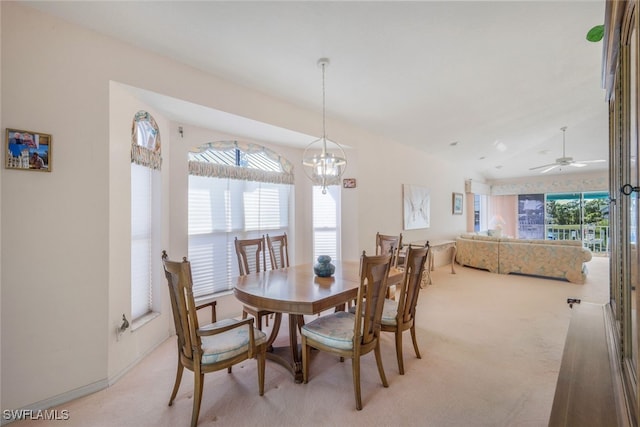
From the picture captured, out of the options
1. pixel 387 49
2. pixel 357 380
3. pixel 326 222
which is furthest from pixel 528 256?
pixel 357 380

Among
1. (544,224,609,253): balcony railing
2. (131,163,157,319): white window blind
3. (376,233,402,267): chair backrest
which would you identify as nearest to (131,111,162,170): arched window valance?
(131,163,157,319): white window blind

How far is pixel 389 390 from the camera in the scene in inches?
79.5

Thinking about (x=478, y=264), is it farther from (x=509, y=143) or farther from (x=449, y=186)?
(x=509, y=143)

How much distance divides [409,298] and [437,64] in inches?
88.4

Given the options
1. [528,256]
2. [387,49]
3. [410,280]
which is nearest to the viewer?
[410,280]

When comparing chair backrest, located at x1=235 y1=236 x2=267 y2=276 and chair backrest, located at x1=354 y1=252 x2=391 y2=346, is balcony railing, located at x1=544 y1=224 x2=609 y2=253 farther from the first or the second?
chair backrest, located at x1=235 y1=236 x2=267 y2=276

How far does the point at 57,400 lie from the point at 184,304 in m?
1.26

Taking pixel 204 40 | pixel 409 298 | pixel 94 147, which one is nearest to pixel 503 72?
pixel 409 298

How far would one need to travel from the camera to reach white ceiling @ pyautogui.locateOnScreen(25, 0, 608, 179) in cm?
191

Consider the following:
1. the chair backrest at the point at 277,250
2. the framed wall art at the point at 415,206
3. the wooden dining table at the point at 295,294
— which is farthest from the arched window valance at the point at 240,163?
the framed wall art at the point at 415,206

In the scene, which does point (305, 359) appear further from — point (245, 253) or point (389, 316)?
point (245, 253)

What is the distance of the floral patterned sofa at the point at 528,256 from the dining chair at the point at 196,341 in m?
5.51

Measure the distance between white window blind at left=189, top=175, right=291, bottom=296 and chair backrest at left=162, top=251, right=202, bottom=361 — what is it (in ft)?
5.11

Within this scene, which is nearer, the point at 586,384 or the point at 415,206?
the point at 586,384
